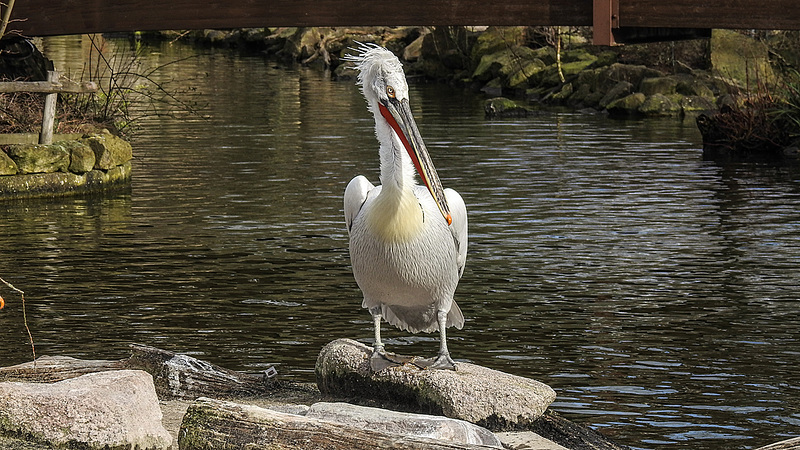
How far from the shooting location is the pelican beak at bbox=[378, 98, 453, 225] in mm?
6309

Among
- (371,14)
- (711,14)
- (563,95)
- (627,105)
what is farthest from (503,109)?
(711,14)

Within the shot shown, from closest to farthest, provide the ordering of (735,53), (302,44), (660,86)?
1. (660,86)
2. (735,53)
3. (302,44)

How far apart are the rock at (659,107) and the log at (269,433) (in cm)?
2184

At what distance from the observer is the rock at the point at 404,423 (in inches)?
231

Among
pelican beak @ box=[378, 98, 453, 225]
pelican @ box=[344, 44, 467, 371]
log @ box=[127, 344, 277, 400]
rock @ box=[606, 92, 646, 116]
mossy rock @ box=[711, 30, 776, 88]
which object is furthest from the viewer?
mossy rock @ box=[711, 30, 776, 88]

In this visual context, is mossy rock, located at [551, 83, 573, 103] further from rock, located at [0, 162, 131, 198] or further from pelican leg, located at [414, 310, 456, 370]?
pelican leg, located at [414, 310, 456, 370]

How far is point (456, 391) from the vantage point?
667cm

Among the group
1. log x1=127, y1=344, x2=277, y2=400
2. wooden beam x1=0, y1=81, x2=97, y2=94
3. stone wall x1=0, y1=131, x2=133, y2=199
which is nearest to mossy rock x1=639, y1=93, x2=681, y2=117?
stone wall x1=0, y1=131, x2=133, y2=199

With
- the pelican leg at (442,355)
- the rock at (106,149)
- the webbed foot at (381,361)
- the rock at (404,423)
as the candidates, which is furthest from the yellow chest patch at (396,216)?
the rock at (106,149)

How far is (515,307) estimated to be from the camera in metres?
10.6

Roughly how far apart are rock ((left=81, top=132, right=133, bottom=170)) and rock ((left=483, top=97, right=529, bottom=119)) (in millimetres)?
10885

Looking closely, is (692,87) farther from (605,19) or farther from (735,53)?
(605,19)

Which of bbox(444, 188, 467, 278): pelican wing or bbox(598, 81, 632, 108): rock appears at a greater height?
bbox(444, 188, 467, 278): pelican wing

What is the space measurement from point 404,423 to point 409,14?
1123 centimetres
